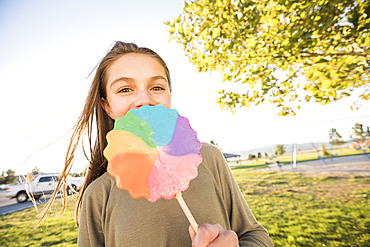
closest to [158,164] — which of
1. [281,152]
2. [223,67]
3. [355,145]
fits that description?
[223,67]

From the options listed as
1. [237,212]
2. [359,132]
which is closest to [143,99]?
[237,212]

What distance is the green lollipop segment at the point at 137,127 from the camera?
96 centimetres

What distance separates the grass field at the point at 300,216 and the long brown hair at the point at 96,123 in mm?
1864

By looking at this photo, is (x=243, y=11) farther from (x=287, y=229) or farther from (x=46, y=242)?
(x=46, y=242)

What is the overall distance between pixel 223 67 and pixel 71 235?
529 cm

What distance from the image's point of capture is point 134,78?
3.96 ft

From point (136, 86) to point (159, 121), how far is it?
35 cm

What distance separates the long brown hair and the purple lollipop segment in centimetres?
70

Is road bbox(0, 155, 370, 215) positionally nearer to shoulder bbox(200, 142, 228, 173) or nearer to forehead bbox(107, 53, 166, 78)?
forehead bbox(107, 53, 166, 78)

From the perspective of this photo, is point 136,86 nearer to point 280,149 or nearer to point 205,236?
point 205,236

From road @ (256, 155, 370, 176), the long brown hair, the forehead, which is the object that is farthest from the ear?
road @ (256, 155, 370, 176)

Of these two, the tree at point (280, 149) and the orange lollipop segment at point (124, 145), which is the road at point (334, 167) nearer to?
the tree at point (280, 149)

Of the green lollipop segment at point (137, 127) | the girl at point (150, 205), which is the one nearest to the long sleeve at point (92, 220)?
the girl at point (150, 205)

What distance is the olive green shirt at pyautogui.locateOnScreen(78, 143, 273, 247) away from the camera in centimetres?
104
